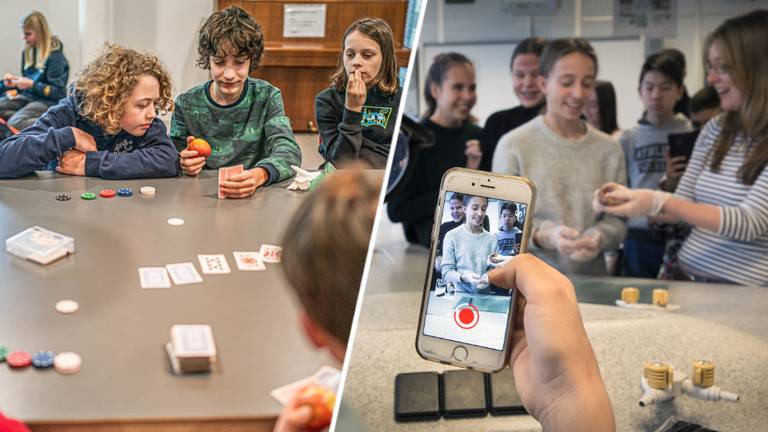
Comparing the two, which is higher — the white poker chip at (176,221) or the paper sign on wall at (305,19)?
the paper sign on wall at (305,19)

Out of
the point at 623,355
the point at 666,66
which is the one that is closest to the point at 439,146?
the point at 623,355

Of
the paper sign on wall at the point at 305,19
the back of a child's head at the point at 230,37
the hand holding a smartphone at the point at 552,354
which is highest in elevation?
the paper sign on wall at the point at 305,19

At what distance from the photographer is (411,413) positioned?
0.45 meters

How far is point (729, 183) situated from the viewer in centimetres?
92

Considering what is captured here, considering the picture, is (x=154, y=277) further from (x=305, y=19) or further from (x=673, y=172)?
(x=673, y=172)

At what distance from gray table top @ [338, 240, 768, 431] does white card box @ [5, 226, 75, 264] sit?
0.21m

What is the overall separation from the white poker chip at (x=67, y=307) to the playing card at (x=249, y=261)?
63 mm

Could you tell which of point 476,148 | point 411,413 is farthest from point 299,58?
point 476,148

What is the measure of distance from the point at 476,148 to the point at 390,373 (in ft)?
0.80

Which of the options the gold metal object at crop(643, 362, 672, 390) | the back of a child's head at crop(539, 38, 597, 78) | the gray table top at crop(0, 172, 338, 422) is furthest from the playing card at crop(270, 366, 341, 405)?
the back of a child's head at crop(539, 38, 597, 78)

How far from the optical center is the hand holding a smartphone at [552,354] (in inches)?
12.9

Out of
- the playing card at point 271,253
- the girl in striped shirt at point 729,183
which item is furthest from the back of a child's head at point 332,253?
the girl in striped shirt at point 729,183

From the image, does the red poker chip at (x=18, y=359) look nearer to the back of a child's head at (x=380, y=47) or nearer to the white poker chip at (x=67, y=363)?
the white poker chip at (x=67, y=363)

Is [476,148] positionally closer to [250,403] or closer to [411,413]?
[411,413]
